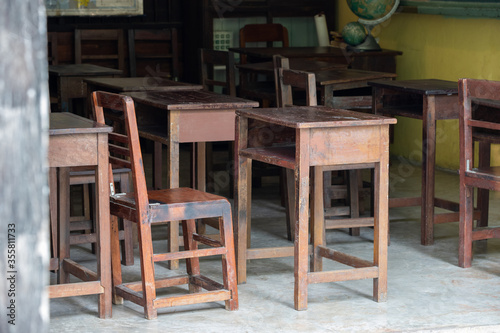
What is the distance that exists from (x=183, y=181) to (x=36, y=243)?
4.58 m

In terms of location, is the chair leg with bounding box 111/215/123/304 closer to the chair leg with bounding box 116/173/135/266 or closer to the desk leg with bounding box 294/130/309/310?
the chair leg with bounding box 116/173/135/266

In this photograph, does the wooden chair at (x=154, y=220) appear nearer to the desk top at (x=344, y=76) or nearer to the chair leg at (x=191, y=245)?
the chair leg at (x=191, y=245)

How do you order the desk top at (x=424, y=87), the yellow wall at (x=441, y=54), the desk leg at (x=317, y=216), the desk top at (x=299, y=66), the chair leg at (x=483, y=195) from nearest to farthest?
the desk leg at (x=317, y=216) < the desk top at (x=424, y=87) < the chair leg at (x=483, y=195) < the desk top at (x=299, y=66) < the yellow wall at (x=441, y=54)

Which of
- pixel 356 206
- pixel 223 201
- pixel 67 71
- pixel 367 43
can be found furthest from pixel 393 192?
pixel 223 201

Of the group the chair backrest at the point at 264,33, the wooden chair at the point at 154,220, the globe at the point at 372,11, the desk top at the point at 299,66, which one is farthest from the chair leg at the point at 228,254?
the chair backrest at the point at 264,33

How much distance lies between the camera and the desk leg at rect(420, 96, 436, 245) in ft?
15.5

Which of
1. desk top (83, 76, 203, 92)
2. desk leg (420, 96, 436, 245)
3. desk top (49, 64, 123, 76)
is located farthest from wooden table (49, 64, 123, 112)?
desk leg (420, 96, 436, 245)

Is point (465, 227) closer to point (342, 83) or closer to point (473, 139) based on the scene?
point (473, 139)

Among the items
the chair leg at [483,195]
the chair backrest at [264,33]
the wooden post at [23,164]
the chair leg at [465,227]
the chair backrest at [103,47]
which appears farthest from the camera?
the chair backrest at [103,47]

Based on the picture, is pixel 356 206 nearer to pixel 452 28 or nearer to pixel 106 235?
pixel 106 235

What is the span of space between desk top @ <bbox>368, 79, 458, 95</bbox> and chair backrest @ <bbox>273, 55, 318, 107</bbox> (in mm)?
Result: 504

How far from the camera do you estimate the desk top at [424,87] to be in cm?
470

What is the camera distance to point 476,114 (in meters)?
4.60

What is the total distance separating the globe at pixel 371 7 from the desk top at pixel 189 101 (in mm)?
3399
